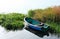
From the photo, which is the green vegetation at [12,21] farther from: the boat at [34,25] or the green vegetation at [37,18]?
the boat at [34,25]

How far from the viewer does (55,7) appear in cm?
526

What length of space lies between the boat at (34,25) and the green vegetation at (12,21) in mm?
134

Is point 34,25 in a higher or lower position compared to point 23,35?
higher

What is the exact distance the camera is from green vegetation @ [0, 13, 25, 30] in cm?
475

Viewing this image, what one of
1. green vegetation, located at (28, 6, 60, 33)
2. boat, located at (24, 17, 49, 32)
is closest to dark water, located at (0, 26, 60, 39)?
boat, located at (24, 17, 49, 32)

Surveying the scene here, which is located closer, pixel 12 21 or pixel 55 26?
pixel 55 26

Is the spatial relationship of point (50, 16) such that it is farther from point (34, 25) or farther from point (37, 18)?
point (34, 25)

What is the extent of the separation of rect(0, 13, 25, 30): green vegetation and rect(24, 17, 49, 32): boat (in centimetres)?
13

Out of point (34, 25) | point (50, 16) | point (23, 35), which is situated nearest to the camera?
point (23, 35)

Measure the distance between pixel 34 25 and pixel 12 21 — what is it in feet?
1.88

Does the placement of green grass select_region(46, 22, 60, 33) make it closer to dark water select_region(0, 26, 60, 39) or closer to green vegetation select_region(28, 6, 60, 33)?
green vegetation select_region(28, 6, 60, 33)

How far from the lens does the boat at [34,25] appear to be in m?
4.58

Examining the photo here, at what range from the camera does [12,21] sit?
16.2ft

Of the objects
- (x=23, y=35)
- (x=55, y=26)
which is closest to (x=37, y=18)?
(x=55, y=26)
